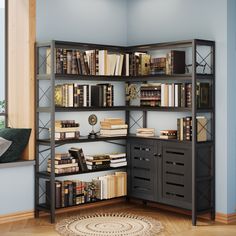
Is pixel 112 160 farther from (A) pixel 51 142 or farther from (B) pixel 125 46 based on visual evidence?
(B) pixel 125 46

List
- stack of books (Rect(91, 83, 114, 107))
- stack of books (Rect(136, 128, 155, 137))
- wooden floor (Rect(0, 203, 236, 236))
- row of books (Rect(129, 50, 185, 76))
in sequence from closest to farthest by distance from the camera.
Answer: wooden floor (Rect(0, 203, 236, 236)) < row of books (Rect(129, 50, 185, 76)) < stack of books (Rect(91, 83, 114, 107)) < stack of books (Rect(136, 128, 155, 137))

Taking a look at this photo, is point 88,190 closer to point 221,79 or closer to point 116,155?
point 116,155

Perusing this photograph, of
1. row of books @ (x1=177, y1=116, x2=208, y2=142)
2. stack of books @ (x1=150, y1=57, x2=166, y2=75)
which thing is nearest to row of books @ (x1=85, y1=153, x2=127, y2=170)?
row of books @ (x1=177, y1=116, x2=208, y2=142)

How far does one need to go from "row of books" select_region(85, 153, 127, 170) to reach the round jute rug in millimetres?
596

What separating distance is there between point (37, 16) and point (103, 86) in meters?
1.15

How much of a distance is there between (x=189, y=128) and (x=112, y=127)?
1106 millimetres

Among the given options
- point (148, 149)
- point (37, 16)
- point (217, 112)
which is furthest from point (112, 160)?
point (37, 16)

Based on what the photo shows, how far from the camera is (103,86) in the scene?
6531 mm

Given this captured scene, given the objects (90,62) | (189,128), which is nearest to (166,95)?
(189,128)

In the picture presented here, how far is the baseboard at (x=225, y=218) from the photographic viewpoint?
6031 millimetres

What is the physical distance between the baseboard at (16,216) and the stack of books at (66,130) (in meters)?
0.96

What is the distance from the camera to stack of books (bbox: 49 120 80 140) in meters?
6.15

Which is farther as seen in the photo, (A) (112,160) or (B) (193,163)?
(A) (112,160)

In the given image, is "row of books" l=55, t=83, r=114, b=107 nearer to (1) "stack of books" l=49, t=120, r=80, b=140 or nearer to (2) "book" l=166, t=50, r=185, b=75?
(1) "stack of books" l=49, t=120, r=80, b=140
